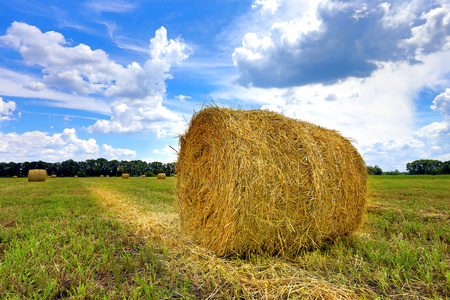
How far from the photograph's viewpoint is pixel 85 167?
69.4 metres

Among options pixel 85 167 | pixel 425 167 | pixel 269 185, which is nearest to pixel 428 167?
pixel 425 167

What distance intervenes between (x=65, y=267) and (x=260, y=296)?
2.60 metres

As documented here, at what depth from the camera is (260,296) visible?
10.3ft

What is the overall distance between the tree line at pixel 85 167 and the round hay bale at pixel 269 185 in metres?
58.8

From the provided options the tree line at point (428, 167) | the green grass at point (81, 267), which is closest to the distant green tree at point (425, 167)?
the tree line at point (428, 167)

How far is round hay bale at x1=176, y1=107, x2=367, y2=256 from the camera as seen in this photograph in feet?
13.3

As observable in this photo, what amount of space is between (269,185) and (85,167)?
75.0m

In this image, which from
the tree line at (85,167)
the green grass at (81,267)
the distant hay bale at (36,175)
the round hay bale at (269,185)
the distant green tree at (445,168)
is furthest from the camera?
the tree line at (85,167)

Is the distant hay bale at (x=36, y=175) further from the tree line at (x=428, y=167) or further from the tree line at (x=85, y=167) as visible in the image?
the tree line at (x=428, y=167)

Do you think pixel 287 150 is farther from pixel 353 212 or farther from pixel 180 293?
pixel 180 293

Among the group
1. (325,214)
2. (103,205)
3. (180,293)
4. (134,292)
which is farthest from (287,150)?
(103,205)

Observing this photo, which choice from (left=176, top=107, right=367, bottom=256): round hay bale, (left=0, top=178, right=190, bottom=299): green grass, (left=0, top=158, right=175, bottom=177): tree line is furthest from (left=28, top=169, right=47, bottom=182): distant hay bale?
(left=0, top=158, right=175, bottom=177): tree line

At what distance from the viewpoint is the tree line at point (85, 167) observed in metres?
63.4

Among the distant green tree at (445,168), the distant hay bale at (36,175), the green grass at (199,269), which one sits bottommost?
the green grass at (199,269)
